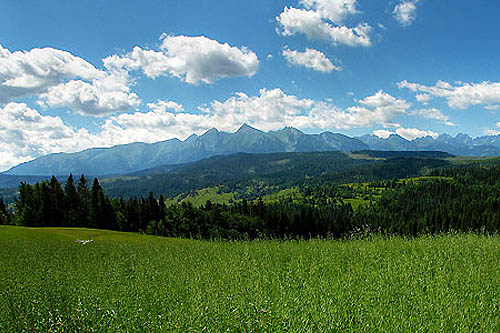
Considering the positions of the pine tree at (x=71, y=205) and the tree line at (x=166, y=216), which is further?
the pine tree at (x=71, y=205)

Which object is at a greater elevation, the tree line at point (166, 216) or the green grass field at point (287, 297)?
the green grass field at point (287, 297)

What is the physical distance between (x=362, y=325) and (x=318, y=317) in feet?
2.20

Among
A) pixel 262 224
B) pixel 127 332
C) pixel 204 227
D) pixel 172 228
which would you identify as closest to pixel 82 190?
pixel 172 228

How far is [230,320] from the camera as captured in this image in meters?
4.74

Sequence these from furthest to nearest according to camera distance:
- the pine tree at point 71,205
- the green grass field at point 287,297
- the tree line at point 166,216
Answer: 1. the pine tree at point 71,205
2. the tree line at point 166,216
3. the green grass field at point 287,297

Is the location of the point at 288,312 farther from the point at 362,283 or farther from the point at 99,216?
the point at 99,216

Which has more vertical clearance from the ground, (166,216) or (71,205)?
(71,205)

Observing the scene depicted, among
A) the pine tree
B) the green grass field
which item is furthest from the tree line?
the green grass field

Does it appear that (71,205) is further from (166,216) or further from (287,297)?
(287,297)

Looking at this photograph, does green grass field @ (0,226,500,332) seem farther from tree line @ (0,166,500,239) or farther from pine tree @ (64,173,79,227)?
pine tree @ (64,173,79,227)

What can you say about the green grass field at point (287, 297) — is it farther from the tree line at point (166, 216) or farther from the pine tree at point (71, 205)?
the pine tree at point (71, 205)

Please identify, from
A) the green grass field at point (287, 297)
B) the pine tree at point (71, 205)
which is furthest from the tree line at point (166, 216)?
the green grass field at point (287, 297)

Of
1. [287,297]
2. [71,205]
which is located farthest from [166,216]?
[287,297]

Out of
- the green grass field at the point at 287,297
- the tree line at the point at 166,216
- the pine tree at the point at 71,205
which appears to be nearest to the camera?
the green grass field at the point at 287,297
